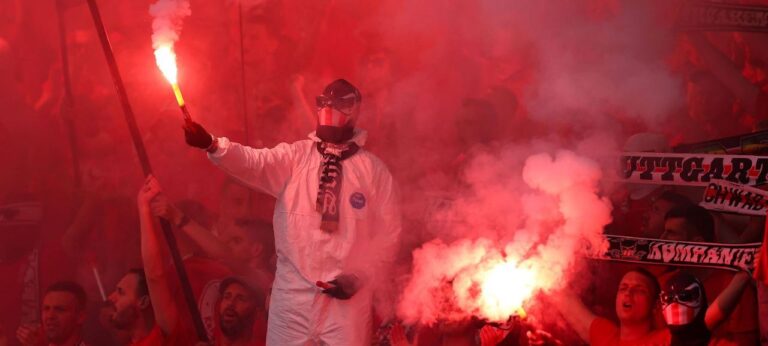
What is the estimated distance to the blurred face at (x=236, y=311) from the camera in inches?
218

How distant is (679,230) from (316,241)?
200 cm

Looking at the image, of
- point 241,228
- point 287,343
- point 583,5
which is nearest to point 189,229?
point 241,228

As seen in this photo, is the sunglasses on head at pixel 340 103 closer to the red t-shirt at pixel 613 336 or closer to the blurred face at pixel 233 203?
the blurred face at pixel 233 203

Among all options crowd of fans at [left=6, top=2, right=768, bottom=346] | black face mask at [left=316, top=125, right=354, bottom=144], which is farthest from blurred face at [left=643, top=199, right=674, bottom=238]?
black face mask at [left=316, top=125, right=354, bottom=144]

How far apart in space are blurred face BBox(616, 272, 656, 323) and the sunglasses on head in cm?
184

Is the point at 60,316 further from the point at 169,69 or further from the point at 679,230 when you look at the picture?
the point at 679,230

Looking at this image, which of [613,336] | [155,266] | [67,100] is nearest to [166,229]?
[155,266]

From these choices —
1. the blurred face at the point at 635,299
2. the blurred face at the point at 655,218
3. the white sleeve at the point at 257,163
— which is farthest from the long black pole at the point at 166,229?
the blurred face at the point at 655,218

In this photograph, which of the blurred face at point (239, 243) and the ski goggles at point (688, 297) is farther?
the blurred face at point (239, 243)

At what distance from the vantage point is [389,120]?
5.47 m

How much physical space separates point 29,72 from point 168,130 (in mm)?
1022

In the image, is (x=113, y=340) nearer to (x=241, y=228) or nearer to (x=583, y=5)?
(x=241, y=228)

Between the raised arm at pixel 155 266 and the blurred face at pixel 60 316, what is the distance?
1.84 ft

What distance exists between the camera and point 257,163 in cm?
443
